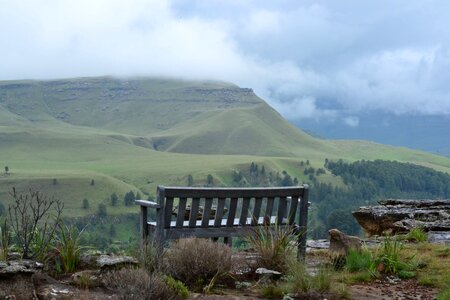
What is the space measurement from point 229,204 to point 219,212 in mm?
243

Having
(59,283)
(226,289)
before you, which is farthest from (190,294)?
(59,283)

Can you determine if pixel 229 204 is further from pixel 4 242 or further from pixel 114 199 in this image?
pixel 114 199

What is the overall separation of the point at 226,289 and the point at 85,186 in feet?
633

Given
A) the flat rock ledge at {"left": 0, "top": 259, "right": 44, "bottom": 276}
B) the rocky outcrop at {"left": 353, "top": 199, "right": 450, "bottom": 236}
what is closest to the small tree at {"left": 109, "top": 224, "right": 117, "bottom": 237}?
the rocky outcrop at {"left": 353, "top": 199, "right": 450, "bottom": 236}

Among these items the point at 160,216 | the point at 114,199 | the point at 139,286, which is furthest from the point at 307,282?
the point at 114,199

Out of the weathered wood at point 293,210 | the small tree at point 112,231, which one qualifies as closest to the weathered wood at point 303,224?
the weathered wood at point 293,210

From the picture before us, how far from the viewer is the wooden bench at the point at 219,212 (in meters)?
8.61

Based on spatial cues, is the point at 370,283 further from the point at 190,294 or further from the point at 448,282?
the point at 190,294

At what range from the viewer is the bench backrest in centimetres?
859

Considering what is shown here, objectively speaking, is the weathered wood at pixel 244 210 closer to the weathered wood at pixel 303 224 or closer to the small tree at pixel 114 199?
the weathered wood at pixel 303 224

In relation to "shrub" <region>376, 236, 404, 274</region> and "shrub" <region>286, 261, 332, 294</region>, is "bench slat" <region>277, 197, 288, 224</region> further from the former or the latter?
"shrub" <region>286, 261, 332, 294</region>

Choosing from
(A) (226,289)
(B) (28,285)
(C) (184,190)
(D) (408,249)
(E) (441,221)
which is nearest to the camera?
(B) (28,285)

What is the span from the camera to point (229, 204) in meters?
8.94

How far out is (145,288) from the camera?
248 inches
